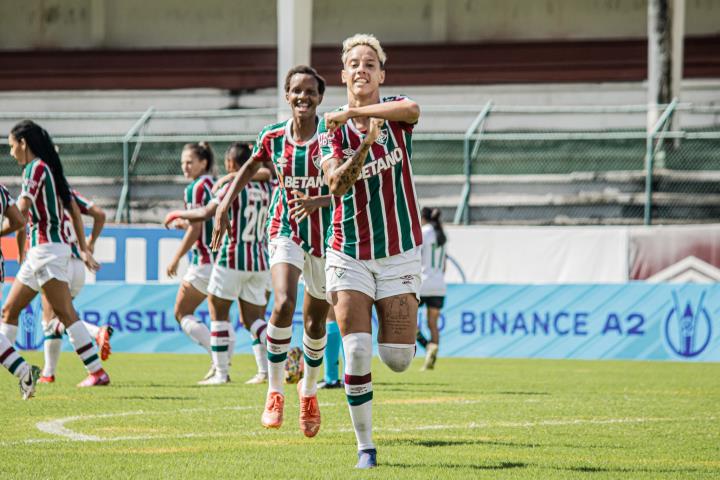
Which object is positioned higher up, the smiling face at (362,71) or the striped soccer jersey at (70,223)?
the smiling face at (362,71)

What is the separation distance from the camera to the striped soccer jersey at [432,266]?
16.6 meters

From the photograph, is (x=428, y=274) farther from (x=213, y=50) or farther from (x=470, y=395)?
(x=213, y=50)

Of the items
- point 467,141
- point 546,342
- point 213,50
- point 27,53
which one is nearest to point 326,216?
point 546,342

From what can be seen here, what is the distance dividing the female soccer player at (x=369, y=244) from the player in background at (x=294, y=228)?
4.87ft

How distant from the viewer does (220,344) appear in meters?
12.3

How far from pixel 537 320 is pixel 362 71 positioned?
12.0 meters

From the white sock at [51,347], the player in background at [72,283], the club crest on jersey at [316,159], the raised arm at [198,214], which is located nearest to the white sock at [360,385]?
the club crest on jersey at [316,159]

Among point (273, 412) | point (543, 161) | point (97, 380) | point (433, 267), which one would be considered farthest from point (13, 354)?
point (543, 161)

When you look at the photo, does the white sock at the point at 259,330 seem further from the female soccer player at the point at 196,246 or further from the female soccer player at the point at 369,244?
the female soccer player at the point at 369,244

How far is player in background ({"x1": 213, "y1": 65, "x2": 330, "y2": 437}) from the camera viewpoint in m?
8.11

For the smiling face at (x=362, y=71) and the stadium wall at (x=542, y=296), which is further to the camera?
the stadium wall at (x=542, y=296)

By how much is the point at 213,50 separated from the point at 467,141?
11809mm

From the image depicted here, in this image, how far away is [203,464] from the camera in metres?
6.46

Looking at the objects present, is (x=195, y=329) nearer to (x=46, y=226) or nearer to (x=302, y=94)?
(x=46, y=226)
